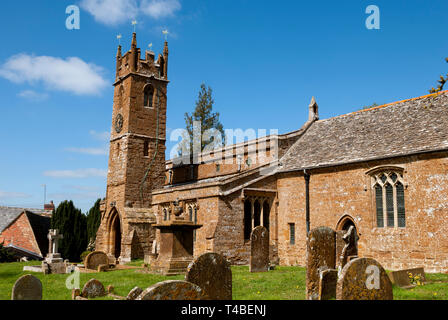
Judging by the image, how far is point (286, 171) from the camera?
71.4ft

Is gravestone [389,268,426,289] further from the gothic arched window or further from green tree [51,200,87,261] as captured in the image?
green tree [51,200,87,261]

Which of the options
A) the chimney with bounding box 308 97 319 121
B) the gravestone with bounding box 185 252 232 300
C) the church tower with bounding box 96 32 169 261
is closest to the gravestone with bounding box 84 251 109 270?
the church tower with bounding box 96 32 169 261

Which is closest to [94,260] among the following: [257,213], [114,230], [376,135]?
[257,213]

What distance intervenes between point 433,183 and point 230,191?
9237mm

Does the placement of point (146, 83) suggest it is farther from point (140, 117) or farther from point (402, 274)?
point (402, 274)

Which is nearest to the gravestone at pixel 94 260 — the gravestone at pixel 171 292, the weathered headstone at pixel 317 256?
the weathered headstone at pixel 317 256

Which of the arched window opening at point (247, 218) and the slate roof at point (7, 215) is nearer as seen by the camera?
the arched window opening at point (247, 218)

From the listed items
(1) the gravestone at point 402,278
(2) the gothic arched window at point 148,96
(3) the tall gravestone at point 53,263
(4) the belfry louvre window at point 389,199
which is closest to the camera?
(1) the gravestone at point 402,278

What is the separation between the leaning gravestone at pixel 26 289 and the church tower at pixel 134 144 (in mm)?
17894

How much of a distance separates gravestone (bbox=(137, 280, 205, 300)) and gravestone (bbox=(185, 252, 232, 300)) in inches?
90.5

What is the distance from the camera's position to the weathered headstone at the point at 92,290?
35.3 feet

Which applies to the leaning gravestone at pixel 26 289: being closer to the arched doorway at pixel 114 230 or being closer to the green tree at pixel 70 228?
the arched doorway at pixel 114 230
